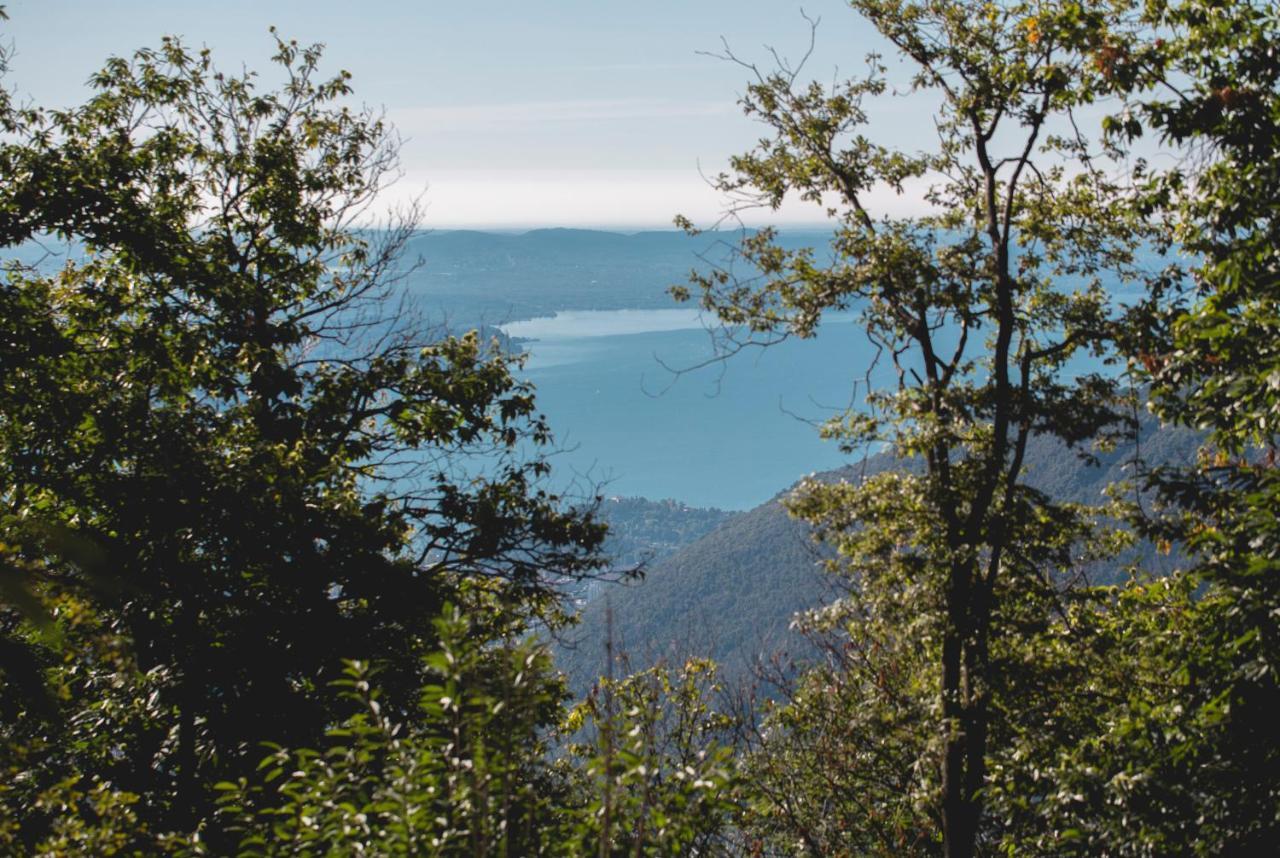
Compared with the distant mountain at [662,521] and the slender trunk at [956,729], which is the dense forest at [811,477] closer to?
the slender trunk at [956,729]

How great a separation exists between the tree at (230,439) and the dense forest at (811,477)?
50 millimetres

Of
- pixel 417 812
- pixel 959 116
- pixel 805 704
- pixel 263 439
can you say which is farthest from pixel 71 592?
pixel 805 704

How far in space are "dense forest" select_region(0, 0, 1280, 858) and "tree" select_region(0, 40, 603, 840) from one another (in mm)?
50

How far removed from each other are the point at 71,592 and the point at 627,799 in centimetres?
325

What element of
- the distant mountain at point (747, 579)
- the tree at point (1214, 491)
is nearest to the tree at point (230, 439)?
the tree at point (1214, 491)

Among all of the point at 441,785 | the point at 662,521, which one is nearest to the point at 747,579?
A: the point at 662,521

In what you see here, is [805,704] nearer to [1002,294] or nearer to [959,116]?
[1002,294]

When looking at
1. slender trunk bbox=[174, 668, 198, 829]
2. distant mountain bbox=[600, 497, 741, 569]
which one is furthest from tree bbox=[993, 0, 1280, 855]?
distant mountain bbox=[600, 497, 741, 569]

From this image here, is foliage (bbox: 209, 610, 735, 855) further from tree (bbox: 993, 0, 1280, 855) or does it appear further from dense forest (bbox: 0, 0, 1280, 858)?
tree (bbox: 993, 0, 1280, 855)

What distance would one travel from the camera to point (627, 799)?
3.83m

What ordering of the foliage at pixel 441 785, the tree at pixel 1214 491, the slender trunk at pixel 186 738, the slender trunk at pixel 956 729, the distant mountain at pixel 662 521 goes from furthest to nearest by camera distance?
the distant mountain at pixel 662 521
the slender trunk at pixel 956 729
the slender trunk at pixel 186 738
the tree at pixel 1214 491
the foliage at pixel 441 785

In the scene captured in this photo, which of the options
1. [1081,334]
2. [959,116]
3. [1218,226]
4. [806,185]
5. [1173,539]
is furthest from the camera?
[806,185]

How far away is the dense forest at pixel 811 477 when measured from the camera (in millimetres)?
6293

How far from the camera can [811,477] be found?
362 inches
